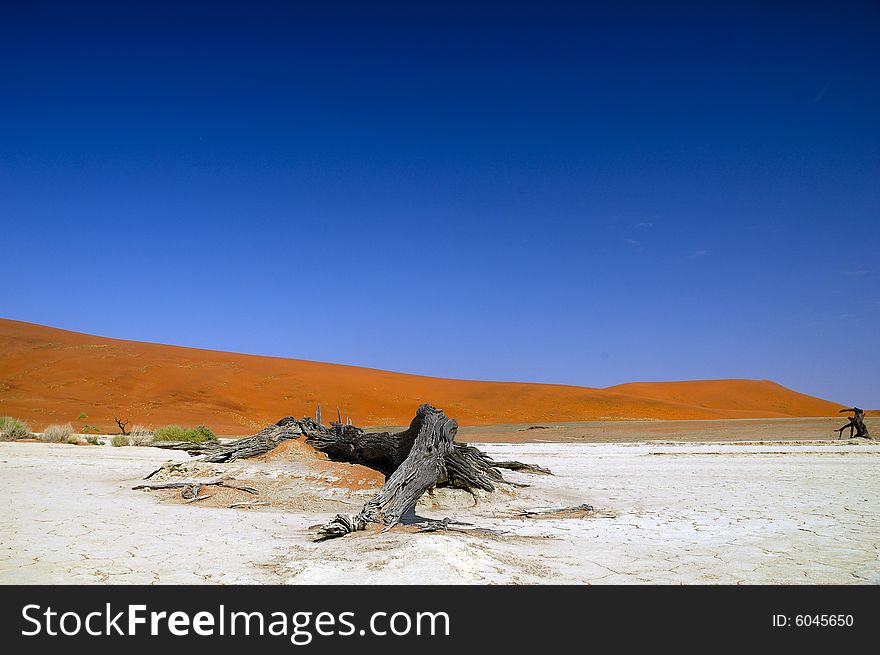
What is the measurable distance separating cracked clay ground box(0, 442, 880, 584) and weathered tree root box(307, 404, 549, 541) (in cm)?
39

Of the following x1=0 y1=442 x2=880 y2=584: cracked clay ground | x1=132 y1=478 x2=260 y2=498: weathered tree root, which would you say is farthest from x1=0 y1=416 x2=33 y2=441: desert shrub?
x1=132 y1=478 x2=260 y2=498: weathered tree root

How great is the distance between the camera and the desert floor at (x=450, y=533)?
505cm

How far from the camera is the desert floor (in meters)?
5.05

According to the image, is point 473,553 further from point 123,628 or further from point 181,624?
point 123,628

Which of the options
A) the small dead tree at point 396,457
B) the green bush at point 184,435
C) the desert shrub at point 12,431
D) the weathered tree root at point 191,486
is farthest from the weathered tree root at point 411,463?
the desert shrub at point 12,431

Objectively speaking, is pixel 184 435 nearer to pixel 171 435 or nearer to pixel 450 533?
pixel 171 435

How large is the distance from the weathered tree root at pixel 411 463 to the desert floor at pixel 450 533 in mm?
258

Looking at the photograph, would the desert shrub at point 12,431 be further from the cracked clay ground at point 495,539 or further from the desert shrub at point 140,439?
the cracked clay ground at point 495,539

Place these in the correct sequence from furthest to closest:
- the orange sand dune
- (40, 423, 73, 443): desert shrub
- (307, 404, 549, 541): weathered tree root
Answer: the orange sand dune → (40, 423, 73, 443): desert shrub → (307, 404, 549, 541): weathered tree root

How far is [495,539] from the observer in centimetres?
636

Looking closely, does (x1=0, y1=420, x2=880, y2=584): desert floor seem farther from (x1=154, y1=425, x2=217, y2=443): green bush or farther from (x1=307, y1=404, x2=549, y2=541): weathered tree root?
(x1=154, y1=425, x2=217, y2=443): green bush

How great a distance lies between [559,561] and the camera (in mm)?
5477

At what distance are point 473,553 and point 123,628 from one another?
2.79m

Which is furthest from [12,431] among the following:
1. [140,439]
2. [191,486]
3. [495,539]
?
[495,539]
